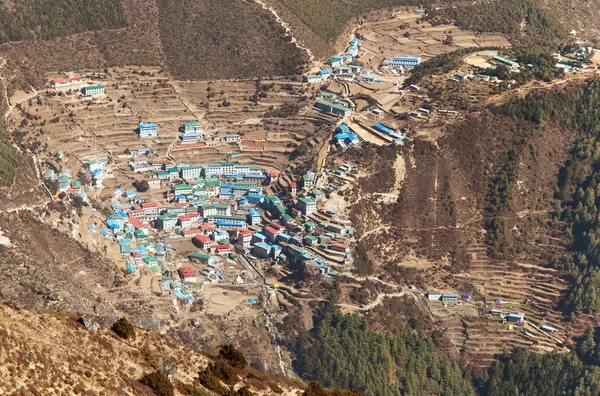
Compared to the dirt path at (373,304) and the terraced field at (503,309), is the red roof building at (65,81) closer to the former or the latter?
the dirt path at (373,304)

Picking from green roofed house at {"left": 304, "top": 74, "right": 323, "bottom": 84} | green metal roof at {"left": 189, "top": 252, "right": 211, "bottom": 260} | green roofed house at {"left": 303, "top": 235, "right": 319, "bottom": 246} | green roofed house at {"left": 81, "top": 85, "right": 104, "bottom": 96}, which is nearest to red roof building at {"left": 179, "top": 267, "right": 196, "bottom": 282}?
green metal roof at {"left": 189, "top": 252, "right": 211, "bottom": 260}

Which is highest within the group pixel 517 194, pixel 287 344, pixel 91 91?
pixel 91 91

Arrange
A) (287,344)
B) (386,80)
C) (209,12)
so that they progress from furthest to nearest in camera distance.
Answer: (209,12), (386,80), (287,344)

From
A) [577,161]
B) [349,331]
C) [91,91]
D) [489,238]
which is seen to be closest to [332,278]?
[349,331]

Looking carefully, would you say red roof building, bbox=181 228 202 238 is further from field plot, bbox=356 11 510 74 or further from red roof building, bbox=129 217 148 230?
field plot, bbox=356 11 510 74

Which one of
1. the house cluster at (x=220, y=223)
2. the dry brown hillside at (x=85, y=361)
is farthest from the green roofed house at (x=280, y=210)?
the dry brown hillside at (x=85, y=361)

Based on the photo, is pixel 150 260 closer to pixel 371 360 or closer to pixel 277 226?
pixel 277 226

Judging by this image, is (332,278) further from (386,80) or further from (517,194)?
(386,80)

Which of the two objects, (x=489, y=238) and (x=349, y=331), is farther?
(x=489, y=238)

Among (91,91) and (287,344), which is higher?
(91,91)
